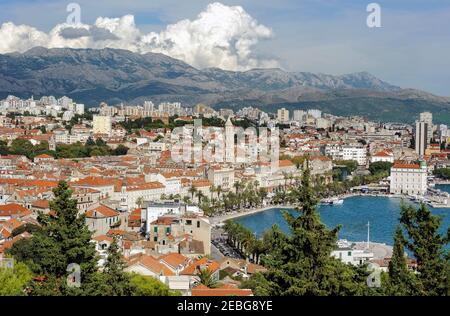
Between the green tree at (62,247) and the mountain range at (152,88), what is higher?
the mountain range at (152,88)

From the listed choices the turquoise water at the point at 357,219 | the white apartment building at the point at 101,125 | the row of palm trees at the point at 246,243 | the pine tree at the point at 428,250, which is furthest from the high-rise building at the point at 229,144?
the pine tree at the point at 428,250

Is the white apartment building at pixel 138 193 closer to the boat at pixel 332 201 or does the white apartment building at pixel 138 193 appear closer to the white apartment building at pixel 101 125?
the boat at pixel 332 201

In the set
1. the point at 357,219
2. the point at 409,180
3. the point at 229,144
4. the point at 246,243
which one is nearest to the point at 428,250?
the point at 246,243

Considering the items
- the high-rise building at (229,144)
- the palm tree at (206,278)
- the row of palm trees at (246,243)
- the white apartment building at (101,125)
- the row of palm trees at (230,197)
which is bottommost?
the row of palm trees at (230,197)

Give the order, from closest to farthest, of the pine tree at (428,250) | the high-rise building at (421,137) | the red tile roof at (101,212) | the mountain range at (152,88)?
1. the pine tree at (428,250)
2. the red tile roof at (101,212)
3. the high-rise building at (421,137)
4. the mountain range at (152,88)
